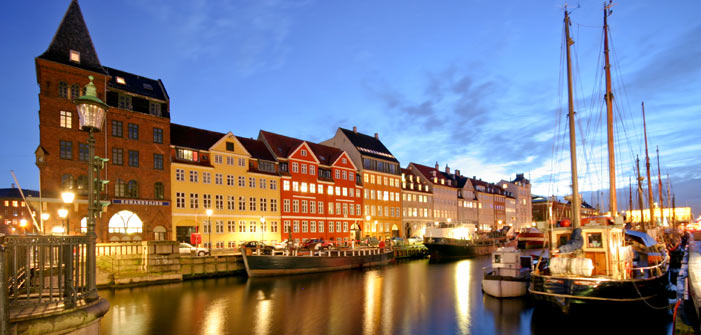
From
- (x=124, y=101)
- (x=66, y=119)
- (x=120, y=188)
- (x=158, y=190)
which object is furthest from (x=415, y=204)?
(x=66, y=119)

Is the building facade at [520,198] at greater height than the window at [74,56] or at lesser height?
lesser

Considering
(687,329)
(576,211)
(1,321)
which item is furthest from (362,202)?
(1,321)

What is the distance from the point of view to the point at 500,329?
20.5 metres

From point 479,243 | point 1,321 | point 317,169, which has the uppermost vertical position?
point 317,169

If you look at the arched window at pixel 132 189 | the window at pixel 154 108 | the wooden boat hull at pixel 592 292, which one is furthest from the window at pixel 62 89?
the wooden boat hull at pixel 592 292

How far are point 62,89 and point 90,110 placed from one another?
37133mm

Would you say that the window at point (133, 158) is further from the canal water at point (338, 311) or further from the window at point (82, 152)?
the canal water at point (338, 311)

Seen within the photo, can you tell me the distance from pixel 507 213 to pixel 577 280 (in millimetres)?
108579

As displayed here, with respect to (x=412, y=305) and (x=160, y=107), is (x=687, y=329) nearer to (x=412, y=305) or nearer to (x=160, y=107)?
(x=412, y=305)

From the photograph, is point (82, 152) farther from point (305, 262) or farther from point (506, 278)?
point (506, 278)

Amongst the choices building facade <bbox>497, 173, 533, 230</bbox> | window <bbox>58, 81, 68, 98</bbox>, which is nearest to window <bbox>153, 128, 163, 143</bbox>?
window <bbox>58, 81, 68, 98</bbox>

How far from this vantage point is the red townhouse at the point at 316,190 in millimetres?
59875

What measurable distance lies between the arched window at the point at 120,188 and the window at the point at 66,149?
4.45 m

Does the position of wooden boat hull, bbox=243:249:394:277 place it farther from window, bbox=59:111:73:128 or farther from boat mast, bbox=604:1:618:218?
boat mast, bbox=604:1:618:218
